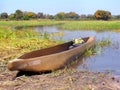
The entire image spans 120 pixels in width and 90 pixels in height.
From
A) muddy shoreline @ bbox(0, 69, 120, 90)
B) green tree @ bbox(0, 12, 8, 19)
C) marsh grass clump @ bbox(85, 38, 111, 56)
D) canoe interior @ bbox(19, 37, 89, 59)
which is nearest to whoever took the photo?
muddy shoreline @ bbox(0, 69, 120, 90)

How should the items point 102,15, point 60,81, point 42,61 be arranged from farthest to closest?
point 102,15, point 42,61, point 60,81

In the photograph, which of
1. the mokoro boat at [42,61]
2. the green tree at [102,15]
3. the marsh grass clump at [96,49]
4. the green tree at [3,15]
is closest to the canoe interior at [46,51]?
the mokoro boat at [42,61]

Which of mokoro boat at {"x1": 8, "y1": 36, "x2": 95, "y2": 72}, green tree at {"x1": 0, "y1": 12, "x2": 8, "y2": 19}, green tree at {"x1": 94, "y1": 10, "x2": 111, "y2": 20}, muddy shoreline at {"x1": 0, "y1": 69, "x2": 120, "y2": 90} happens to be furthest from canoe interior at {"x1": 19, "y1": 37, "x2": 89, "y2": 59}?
green tree at {"x1": 0, "y1": 12, "x2": 8, "y2": 19}

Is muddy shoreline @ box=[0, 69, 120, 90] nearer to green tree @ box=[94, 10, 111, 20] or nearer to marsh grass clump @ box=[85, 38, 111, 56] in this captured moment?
marsh grass clump @ box=[85, 38, 111, 56]

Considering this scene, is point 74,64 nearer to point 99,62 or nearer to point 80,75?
point 99,62

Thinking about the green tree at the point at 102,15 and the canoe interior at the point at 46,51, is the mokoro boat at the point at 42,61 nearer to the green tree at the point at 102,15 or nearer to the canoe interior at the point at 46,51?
the canoe interior at the point at 46,51

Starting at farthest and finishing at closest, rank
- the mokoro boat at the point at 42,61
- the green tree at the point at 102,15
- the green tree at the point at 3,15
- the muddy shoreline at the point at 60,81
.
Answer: the green tree at the point at 3,15 < the green tree at the point at 102,15 < the mokoro boat at the point at 42,61 < the muddy shoreline at the point at 60,81

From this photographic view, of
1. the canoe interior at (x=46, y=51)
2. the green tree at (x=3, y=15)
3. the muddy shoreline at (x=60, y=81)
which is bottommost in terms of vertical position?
the green tree at (x=3, y=15)

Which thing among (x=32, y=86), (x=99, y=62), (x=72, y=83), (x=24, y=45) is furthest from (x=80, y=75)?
(x=24, y=45)

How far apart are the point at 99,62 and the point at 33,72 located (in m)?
3.53

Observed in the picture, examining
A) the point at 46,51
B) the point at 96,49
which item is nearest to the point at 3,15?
the point at 96,49

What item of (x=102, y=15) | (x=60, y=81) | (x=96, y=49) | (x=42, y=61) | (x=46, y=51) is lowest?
(x=102, y=15)

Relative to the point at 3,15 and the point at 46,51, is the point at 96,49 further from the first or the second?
the point at 3,15

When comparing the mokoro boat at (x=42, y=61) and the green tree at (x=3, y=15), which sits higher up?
the mokoro boat at (x=42, y=61)
